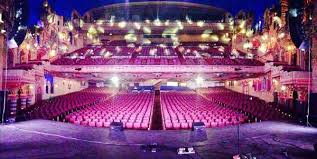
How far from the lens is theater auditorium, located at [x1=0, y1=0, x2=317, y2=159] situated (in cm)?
945

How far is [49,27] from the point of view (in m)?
28.0

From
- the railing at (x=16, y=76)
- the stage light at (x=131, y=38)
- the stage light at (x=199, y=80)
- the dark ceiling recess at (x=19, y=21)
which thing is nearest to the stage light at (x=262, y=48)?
the stage light at (x=199, y=80)

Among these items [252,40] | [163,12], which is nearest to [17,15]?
[252,40]

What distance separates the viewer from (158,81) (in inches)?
1399

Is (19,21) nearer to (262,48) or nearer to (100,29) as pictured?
(262,48)

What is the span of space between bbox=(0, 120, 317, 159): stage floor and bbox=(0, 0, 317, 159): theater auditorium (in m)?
0.04

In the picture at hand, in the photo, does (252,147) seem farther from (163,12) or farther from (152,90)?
(163,12)

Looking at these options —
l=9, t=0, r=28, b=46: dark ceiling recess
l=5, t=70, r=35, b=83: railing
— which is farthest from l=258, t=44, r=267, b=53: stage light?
l=5, t=70, r=35, b=83: railing

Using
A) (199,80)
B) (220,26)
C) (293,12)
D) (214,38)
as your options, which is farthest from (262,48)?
(214,38)

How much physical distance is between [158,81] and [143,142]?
26077 millimetres

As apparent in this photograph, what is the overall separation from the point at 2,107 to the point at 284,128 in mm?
13991

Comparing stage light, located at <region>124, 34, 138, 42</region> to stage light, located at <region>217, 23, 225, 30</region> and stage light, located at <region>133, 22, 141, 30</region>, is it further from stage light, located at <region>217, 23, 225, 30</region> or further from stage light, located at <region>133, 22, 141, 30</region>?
stage light, located at <region>217, 23, 225, 30</region>

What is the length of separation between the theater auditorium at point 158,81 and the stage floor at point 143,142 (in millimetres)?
38

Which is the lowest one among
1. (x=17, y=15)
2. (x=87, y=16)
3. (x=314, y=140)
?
(x=314, y=140)
